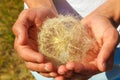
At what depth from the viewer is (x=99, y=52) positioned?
1196mm

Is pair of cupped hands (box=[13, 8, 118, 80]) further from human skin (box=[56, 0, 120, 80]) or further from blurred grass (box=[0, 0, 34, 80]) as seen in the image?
blurred grass (box=[0, 0, 34, 80])

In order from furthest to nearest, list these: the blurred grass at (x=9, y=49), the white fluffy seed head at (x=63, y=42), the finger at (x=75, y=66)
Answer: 1. the blurred grass at (x=9, y=49)
2. the white fluffy seed head at (x=63, y=42)
3. the finger at (x=75, y=66)

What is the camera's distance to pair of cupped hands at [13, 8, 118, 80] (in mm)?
1130

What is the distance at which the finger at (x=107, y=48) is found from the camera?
1141 mm

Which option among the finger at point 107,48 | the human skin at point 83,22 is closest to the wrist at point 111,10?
the human skin at point 83,22

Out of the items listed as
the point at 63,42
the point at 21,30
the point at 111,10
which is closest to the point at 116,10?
the point at 111,10

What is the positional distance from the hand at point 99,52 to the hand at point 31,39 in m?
0.08

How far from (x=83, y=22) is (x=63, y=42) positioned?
0.48 feet

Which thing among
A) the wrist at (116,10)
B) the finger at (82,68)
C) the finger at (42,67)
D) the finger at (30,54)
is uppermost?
the wrist at (116,10)

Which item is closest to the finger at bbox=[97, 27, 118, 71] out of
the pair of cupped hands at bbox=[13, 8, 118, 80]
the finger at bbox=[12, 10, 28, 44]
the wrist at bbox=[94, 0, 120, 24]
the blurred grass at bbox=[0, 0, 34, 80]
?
the pair of cupped hands at bbox=[13, 8, 118, 80]

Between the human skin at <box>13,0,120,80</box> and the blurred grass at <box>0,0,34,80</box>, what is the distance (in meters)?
0.92

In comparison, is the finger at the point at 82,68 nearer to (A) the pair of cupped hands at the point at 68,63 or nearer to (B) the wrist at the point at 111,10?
(A) the pair of cupped hands at the point at 68,63

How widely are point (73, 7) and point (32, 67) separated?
366mm

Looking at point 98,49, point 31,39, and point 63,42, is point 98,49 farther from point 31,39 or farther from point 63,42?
point 31,39
